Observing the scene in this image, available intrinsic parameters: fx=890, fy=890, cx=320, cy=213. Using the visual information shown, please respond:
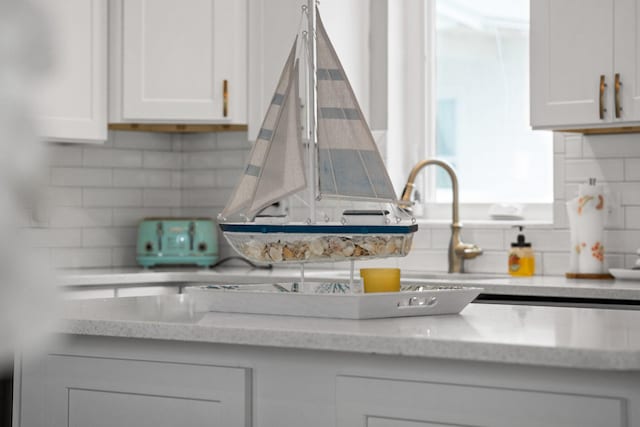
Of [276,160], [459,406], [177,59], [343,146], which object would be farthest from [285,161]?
[177,59]

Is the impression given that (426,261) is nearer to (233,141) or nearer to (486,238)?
(486,238)

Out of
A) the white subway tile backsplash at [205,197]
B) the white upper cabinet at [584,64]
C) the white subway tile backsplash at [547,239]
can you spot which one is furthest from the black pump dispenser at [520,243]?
the white subway tile backsplash at [205,197]

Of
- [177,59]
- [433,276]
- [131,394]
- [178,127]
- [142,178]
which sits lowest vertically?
[131,394]

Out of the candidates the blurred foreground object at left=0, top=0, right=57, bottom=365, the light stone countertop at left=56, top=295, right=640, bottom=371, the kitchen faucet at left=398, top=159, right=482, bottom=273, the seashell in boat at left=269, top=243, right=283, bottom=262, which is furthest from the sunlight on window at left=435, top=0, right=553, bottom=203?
the blurred foreground object at left=0, top=0, right=57, bottom=365

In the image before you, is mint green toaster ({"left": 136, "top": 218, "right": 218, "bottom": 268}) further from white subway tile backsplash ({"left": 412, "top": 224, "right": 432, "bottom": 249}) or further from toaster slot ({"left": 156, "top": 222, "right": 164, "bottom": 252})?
white subway tile backsplash ({"left": 412, "top": 224, "right": 432, "bottom": 249})

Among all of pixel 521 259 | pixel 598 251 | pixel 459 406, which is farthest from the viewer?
pixel 521 259

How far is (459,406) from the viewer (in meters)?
1.47

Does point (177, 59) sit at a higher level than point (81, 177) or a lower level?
higher

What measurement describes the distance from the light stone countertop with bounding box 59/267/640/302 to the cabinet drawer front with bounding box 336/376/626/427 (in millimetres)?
1650

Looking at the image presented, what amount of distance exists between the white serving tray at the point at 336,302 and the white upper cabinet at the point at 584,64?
1.67 meters

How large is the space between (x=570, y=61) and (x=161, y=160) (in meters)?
2.23

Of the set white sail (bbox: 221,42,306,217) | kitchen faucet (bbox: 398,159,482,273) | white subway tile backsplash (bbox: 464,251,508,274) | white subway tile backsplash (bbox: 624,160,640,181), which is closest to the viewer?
white sail (bbox: 221,42,306,217)

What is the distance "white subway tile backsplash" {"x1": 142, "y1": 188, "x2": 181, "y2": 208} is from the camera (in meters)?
4.63

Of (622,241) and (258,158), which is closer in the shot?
(258,158)
